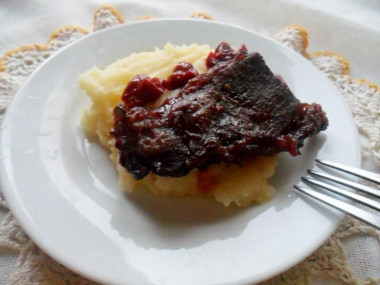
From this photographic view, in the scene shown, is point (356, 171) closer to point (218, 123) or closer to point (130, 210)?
point (218, 123)

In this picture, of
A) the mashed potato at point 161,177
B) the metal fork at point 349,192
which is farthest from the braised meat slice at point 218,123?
the metal fork at point 349,192

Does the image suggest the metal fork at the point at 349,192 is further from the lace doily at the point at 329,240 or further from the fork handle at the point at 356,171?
the lace doily at the point at 329,240

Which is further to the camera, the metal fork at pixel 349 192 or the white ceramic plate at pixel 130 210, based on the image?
the metal fork at pixel 349 192

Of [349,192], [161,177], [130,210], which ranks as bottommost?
[130,210]

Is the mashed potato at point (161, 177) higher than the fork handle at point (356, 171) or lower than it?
lower

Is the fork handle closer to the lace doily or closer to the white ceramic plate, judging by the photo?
the white ceramic plate

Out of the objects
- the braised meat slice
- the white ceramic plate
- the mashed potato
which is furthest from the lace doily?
the braised meat slice

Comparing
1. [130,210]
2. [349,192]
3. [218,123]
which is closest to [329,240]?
[349,192]
